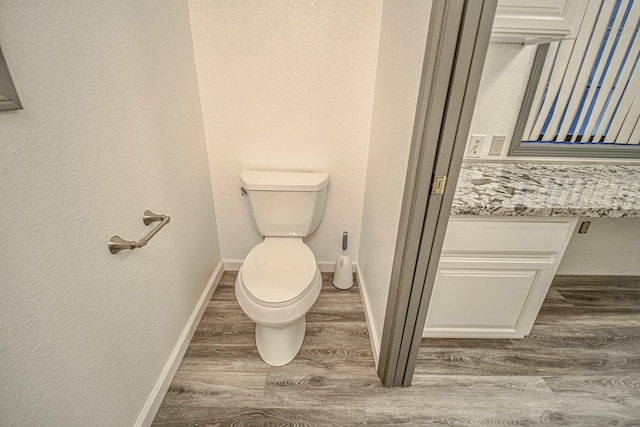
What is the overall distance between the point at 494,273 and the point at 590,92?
3.93ft

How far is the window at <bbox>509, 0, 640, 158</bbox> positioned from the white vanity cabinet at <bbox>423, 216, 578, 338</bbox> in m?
0.64

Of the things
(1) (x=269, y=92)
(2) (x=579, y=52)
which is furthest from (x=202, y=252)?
(2) (x=579, y=52)

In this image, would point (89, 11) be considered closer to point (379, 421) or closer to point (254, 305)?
point (254, 305)

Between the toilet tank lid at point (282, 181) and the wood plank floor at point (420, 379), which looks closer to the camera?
the wood plank floor at point (420, 379)

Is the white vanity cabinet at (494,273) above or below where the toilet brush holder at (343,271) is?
above

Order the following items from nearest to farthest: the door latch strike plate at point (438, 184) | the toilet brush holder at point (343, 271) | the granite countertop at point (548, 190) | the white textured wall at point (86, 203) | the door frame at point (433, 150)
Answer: the white textured wall at point (86, 203)
the door frame at point (433, 150)
the door latch strike plate at point (438, 184)
the granite countertop at point (548, 190)
the toilet brush holder at point (343, 271)

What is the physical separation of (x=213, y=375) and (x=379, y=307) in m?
0.87

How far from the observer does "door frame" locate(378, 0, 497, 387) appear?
74 centimetres

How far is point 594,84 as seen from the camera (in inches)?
61.3

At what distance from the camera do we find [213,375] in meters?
1.35

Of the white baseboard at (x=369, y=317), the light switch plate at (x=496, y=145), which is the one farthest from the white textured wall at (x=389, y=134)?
the light switch plate at (x=496, y=145)

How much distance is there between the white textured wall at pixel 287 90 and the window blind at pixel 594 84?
3.24 feet

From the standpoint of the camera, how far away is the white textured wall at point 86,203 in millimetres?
637

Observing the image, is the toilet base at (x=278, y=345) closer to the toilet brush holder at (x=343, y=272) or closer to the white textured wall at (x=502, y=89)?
the toilet brush holder at (x=343, y=272)
